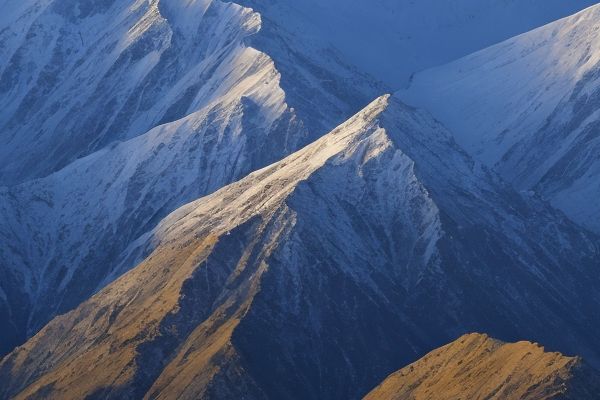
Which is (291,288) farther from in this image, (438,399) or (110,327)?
(438,399)

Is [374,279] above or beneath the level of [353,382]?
above

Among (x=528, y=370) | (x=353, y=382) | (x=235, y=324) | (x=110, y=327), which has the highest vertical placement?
(x=110, y=327)

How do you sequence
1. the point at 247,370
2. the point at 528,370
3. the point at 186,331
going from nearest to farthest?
the point at 528,370 < the point at 247,370 < the point at 186,331

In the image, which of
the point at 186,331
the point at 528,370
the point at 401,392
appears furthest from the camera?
the point at 186,331

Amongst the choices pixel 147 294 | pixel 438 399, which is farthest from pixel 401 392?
pixel 147 294

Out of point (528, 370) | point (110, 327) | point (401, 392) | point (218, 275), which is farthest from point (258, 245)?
point (528, 370)

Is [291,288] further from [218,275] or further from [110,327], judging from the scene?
[110,327]

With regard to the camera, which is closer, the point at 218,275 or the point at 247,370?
the point at 247,370
